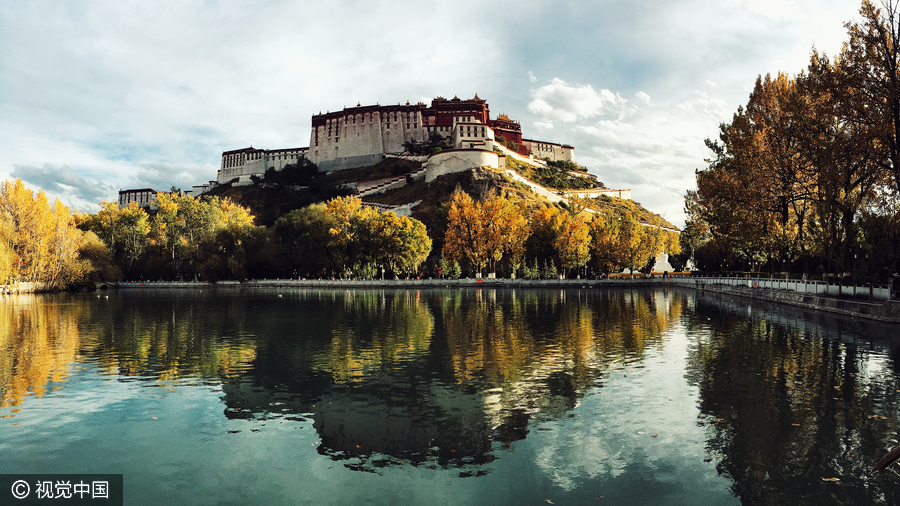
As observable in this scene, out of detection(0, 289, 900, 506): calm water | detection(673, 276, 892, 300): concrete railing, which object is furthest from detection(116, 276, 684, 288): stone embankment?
detection(0, 289, 900, 506): calm water

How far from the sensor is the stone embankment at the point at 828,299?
25281 mm

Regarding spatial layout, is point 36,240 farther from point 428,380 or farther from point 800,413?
point 800,413

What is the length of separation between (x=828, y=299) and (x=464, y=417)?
27.8 metres

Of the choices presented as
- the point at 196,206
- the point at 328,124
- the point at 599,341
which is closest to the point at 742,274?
the point at 599,341

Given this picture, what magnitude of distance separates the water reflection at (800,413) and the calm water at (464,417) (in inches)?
1.9

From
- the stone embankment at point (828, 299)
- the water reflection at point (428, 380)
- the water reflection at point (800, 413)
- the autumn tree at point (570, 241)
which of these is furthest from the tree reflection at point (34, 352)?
the autumn tree at point (570, 241)

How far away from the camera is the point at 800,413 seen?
10555mm

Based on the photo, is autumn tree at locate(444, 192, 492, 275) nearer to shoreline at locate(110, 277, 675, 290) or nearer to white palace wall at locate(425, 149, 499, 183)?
shoreline at locate(110, 277, 675, 290)

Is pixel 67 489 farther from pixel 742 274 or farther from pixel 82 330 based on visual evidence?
pixel 742 274

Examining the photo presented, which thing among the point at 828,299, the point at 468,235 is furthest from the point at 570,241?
the point at 828,299

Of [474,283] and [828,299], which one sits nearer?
[828,299]

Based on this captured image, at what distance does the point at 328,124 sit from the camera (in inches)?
5399

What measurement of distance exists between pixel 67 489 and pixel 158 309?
3286cm

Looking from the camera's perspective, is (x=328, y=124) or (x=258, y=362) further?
(x=328, y=124)
